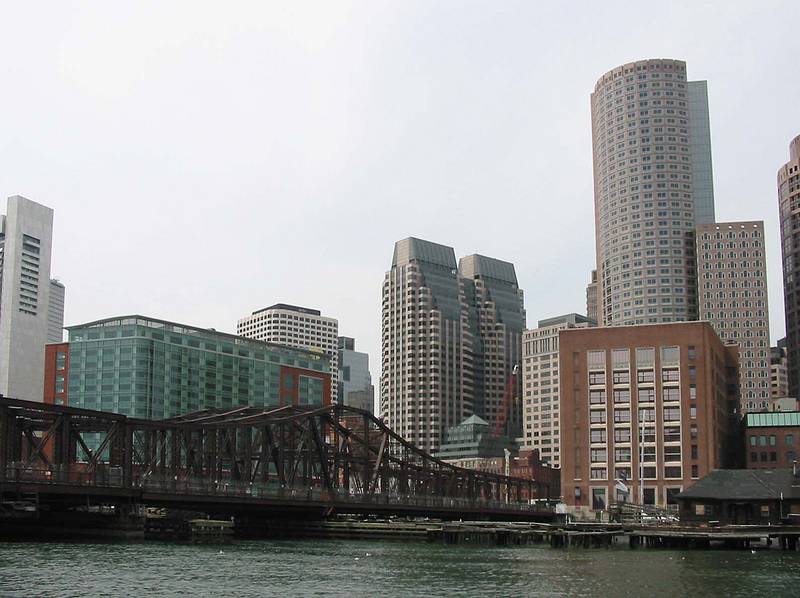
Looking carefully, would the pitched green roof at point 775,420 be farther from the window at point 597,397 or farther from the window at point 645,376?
the window at point 597,397

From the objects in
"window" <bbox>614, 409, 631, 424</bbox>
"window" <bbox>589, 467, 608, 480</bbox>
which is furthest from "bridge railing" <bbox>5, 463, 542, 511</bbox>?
"window" <bbox>614, 409, 631, 424</bbox>

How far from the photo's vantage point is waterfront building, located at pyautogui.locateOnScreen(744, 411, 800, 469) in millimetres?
176875

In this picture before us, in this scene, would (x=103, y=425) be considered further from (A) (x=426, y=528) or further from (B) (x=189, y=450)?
(A) (x=426, y=528)

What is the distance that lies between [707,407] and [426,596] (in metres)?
120

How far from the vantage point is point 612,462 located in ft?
584

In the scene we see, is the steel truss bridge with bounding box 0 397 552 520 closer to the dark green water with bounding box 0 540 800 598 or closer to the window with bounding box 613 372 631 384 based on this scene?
the dark green water with bounding box 0 540 800 598

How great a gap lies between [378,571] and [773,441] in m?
116

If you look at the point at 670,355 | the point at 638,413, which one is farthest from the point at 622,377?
the point at 670,355

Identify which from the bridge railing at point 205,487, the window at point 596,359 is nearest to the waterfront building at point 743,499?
the bridge railing at point 205,487

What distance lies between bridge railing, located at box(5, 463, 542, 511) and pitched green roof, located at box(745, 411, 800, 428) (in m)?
53.0

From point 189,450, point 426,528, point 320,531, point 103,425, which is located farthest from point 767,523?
point 103,425

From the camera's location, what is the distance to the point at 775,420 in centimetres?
18050

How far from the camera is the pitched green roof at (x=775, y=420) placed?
588ft

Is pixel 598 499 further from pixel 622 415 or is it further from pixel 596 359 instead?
pixel 596 359
